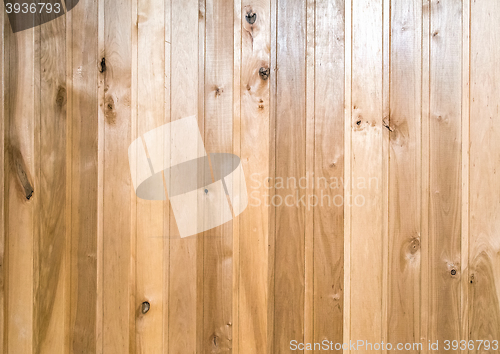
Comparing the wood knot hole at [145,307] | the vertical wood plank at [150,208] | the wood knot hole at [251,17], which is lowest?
the wood knot hole at [145,307]

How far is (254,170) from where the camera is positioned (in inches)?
38.6

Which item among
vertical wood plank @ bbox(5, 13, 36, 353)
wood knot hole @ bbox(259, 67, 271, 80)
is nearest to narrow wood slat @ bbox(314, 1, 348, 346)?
wood knot hole @ bbox(259, 67, 271, 80)

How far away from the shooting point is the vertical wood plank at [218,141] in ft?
3.23

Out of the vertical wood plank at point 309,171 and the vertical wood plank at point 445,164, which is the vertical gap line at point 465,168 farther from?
the vertical wood plank at point 309,171

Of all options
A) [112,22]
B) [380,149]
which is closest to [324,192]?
[380,149]

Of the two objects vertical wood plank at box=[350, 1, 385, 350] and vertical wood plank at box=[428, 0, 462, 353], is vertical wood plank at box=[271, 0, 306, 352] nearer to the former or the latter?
vertical wood plank at box=[350, 1, 385, 350]

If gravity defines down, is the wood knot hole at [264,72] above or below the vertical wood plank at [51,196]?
above

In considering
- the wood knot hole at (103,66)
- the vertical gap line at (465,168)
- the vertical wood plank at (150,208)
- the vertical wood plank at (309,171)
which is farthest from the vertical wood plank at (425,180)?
the wood knot hole at (103,66)

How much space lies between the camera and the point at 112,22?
3.33 feet

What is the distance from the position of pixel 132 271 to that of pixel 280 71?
92cm

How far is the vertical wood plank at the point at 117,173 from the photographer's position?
3.31 ft

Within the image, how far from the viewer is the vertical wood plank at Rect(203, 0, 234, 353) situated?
38.8 inches

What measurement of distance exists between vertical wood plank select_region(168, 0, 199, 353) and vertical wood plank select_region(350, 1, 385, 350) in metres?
0.58

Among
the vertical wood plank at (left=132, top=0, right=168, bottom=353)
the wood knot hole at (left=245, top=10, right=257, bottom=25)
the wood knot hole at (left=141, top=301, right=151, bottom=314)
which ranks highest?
the wood knot hole at (left=245, top=10, right=257, bottom=25)
